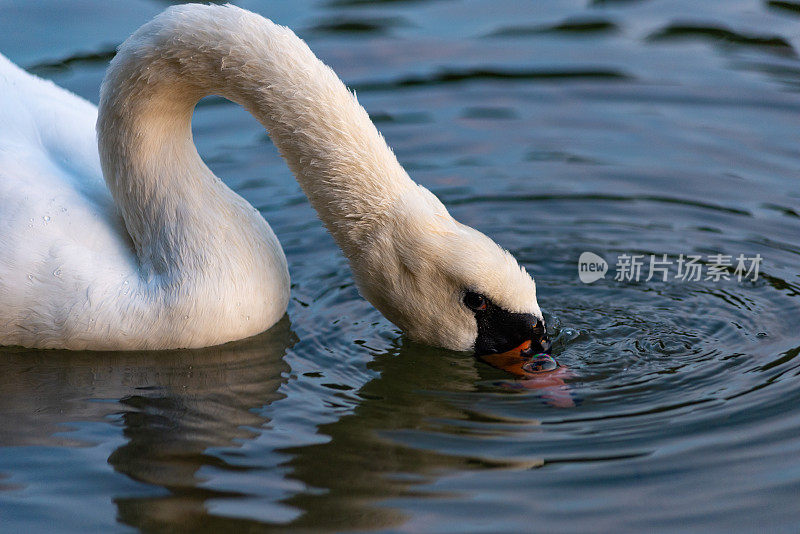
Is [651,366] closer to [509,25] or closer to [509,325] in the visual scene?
[509,325]

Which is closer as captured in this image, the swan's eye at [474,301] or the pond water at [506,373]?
the pond water at [506,373]

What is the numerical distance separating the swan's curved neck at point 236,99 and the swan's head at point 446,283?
15cm

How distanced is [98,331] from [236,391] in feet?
2.82

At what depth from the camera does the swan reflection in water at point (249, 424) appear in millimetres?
5148

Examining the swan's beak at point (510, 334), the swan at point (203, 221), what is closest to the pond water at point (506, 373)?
the swan's beak at point (510, 334)

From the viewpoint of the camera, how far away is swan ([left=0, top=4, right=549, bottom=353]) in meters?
5.95

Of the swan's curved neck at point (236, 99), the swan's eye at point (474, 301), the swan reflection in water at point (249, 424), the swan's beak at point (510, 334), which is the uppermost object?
the swan's curved neck at point (236, 99)

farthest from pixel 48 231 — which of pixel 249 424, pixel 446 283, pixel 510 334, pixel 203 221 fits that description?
pixel 510 334

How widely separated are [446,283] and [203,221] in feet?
4.91

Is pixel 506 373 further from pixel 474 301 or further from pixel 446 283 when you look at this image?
pixel 446 283

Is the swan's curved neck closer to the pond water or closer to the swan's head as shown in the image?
the swan's head

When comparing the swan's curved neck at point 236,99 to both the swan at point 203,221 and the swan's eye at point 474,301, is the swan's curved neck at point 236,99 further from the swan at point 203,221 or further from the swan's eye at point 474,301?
the swan's eye at point 474,301

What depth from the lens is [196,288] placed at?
643 centimetres

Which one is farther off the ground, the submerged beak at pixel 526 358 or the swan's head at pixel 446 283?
the swan's head at pixel 446 283
